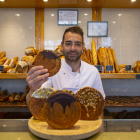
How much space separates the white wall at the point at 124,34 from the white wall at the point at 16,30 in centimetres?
160

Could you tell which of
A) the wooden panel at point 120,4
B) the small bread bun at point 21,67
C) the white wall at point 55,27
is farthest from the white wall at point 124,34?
the small bread bun at point 21,67

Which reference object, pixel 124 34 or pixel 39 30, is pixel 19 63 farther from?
pixel 124 34

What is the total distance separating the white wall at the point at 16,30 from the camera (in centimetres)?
304

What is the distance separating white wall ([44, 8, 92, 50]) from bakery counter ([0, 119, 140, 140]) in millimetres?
2302

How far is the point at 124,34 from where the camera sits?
10.1 ft

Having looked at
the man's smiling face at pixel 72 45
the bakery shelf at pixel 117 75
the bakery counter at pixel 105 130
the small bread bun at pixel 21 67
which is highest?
the man's smiling face at pixel 72 45

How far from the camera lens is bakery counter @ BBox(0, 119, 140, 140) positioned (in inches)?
29.4

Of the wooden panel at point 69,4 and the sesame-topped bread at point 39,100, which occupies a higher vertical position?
the wooden panel at point 69,4

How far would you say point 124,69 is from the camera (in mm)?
2621

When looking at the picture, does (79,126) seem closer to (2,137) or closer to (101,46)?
(2,137)

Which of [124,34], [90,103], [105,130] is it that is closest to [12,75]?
[90,103]

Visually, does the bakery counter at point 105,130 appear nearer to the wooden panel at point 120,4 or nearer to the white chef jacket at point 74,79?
the white chef jacket at point 74,79

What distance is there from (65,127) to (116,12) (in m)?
2.96

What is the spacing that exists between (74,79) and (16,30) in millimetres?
2149
